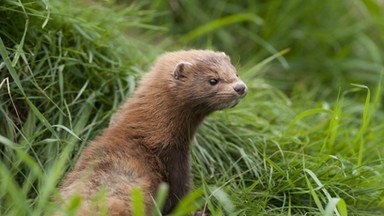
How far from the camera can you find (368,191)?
4.84 metres

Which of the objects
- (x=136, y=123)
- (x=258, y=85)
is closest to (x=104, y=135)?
(x=136, y=123)

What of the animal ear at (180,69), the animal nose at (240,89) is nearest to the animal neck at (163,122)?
the animal ear at (180,69)

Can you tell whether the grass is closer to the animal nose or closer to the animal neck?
the animal neck

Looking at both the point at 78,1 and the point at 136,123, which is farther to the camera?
the point at 78,1

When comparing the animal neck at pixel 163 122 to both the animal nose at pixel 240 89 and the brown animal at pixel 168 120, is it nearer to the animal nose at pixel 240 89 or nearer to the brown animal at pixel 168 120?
the brown animal at pixel 168 120

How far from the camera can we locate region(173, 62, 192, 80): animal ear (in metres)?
4.71

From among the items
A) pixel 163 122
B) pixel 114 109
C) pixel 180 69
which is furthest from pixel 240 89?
pixel 114 109

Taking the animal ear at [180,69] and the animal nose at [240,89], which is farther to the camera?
the animal ear at [180,69]

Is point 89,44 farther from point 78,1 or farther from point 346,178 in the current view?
point 346,178

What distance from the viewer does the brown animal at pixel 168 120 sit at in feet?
14.7

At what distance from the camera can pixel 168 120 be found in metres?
4.67

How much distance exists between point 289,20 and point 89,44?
3096 millimetres

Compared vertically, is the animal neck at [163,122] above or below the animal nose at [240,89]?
below

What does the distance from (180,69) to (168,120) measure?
334 mm
